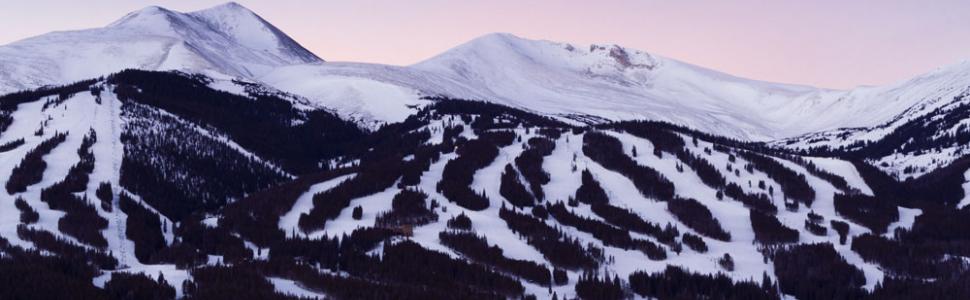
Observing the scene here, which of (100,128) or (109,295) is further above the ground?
(100,128)

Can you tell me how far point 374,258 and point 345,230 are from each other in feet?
41.7

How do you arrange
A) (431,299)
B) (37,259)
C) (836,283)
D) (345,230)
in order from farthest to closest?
(345,230) → (836,283) → (37,259) → (431,299)

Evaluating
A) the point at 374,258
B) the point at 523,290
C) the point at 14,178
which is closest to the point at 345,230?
the point at 374,258

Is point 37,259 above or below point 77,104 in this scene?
below

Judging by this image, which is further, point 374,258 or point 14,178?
point 14,178

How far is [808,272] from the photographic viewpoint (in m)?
75.9

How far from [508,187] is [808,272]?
135 ft

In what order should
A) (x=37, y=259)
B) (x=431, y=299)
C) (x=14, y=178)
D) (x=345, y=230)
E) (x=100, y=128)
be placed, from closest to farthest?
(x=431, y=299) → (x=37, y=259) → (x=345, y=230) → (x=14, y=178) → (x=100, y=128)

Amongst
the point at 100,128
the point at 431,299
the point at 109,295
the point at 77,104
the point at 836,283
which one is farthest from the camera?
the point at 77,104

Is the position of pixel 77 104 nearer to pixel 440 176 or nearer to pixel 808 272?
pixel 440 176

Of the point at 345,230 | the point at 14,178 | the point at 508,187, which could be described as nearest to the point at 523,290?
the point at 345,230

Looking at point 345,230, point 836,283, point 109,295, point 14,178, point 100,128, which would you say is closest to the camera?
point 109,295

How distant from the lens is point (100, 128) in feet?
410

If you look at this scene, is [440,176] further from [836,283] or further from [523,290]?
[836,283]
